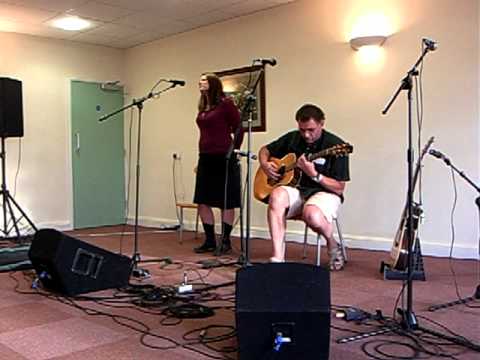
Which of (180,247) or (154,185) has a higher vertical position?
(154,185)

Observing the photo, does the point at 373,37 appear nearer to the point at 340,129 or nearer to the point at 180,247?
the point at 340,129

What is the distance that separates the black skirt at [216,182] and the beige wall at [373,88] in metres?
0.94

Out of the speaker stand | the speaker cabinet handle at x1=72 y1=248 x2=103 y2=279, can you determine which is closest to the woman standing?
the speaker cabinet handle at x1=72 y1=248 x2=103 y2=279

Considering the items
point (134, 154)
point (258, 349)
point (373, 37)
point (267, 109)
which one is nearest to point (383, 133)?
point (373, 37)

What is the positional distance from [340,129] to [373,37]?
829 mm

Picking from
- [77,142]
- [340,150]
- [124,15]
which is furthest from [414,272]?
[77,142]

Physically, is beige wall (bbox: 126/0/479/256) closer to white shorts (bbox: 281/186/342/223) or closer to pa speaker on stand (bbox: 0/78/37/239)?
white shorts (bbox: 281/186/342/223)

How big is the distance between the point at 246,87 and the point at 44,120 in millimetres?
2452

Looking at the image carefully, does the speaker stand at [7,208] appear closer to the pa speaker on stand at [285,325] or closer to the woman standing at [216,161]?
the woman standing at [216,161]

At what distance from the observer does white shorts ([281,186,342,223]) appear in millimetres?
3586

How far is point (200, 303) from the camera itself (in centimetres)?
291

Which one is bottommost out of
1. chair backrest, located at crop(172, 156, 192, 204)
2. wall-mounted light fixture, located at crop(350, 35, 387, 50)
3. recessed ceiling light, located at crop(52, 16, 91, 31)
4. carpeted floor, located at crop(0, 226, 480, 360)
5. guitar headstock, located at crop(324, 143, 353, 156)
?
carpeted floor, located at crop(0, 226, 480, 360)

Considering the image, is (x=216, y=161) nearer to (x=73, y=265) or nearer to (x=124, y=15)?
(x=73, y=265)

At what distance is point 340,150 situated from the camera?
3475 millimetres
